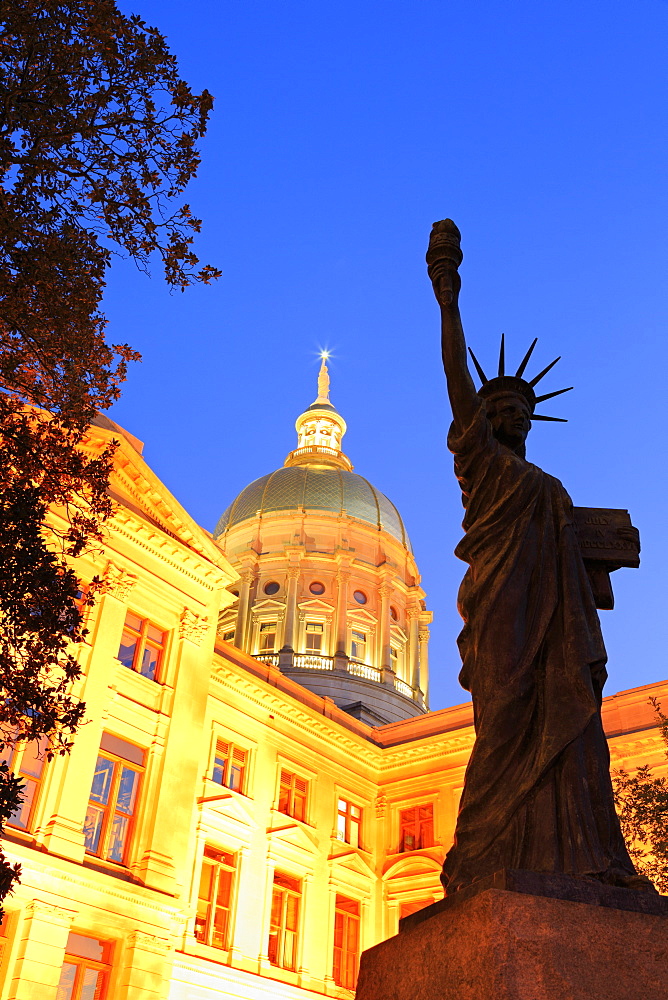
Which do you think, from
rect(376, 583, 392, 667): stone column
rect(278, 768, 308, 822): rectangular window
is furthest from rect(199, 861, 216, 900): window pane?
rect(376, 583, 392, 667): stone column

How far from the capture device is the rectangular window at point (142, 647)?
87.1 feet

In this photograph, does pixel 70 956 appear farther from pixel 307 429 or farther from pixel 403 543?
pixel 307 429

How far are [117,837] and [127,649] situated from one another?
5169mm

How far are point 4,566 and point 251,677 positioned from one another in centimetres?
2362

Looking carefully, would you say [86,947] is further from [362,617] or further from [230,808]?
[362,617]

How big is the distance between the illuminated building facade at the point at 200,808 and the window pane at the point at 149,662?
6cm

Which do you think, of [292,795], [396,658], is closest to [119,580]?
[292,795]

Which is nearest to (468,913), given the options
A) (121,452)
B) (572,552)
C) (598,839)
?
(598,839)

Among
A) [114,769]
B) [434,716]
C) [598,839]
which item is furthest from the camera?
[434,716]

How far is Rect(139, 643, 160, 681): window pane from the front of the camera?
2705 centimetres

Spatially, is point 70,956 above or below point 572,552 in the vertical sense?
above

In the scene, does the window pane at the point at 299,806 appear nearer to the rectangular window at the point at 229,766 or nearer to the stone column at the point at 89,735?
the rectangular window at the point at 229,766

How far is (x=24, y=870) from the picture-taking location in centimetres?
2061

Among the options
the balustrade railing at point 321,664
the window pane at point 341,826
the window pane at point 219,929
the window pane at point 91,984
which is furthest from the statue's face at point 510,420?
the balustrade railing at point 321,664
